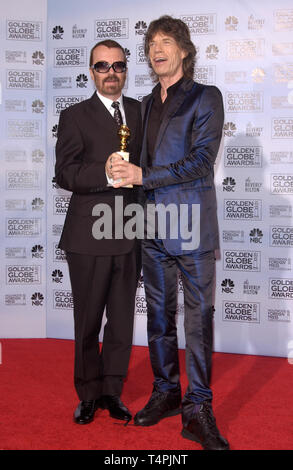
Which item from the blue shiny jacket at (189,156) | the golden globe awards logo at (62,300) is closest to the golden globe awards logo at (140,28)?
the blue shiny jacket at (189,156)

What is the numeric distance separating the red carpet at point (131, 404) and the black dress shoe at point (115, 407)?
4cm

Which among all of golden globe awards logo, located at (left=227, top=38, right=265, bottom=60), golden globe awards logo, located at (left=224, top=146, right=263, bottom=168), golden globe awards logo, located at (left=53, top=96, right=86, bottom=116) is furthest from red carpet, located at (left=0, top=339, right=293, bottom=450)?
golden globe awards logo, located at (left=227, top=38, right=265, bottom=60)

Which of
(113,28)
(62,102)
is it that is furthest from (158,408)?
(113,28)

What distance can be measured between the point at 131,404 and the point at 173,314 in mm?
726

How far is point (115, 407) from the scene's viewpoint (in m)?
3.24

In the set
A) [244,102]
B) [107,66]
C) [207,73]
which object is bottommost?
[107,66]

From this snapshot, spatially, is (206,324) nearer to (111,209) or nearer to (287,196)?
(111,209)

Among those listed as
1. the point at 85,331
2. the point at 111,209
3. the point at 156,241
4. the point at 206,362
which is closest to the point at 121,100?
the point at 111,209

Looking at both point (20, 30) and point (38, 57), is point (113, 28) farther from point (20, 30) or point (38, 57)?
point (20, 30)

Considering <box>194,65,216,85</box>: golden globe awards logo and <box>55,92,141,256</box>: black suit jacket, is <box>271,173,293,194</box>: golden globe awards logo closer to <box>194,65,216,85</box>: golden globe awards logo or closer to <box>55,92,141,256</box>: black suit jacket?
<box>194,65,216,85</box>: golden globe awards logo

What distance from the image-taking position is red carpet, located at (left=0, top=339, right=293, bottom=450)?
9.53 ft

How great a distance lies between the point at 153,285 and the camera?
10.4 feet

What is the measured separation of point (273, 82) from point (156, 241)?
7.05ft

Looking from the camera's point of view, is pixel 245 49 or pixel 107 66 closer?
pixel 107 66
